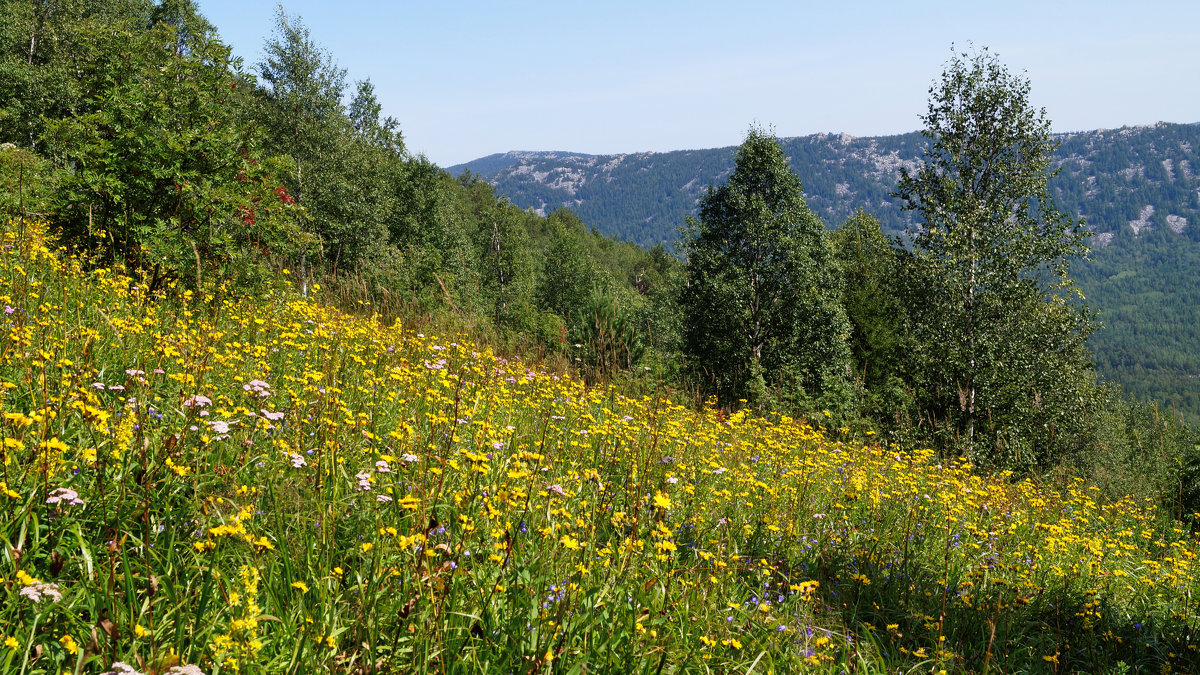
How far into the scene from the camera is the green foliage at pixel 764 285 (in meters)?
24.6

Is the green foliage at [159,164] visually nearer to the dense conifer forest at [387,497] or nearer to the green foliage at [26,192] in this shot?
the dense conifer forest at [387,497]

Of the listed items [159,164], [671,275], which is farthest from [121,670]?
[671,275]

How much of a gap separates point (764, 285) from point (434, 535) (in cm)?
2424

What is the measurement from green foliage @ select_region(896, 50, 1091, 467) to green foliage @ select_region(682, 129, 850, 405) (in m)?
4.93

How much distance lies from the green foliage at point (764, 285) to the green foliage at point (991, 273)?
194 inches

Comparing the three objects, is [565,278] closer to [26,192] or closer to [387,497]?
[26,192]

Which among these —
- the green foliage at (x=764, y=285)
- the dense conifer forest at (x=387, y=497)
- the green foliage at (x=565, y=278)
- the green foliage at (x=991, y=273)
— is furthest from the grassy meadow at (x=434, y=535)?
the green foliage at (x=565, y=278)

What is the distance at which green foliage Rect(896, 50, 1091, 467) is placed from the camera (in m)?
17.6

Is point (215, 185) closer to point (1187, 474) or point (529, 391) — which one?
point (529, 391)

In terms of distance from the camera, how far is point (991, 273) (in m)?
18.1

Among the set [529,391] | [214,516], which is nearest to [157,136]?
[529,391]

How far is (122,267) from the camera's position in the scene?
584cm

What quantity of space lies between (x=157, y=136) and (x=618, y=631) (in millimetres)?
7566

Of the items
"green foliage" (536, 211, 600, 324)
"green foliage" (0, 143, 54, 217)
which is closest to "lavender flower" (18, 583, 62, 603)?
"green foliage" (0, 143, 54, 217)
